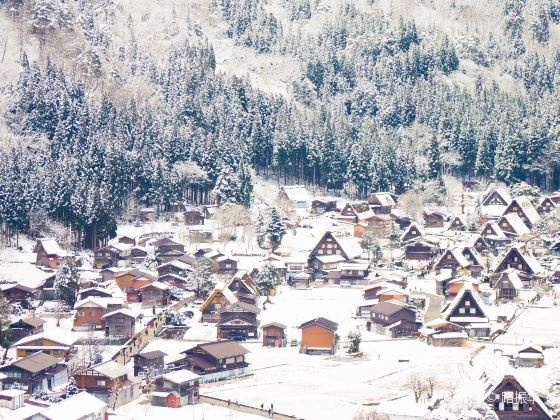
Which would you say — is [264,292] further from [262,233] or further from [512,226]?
[512,226]

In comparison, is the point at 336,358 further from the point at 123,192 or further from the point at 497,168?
the point at 497,168

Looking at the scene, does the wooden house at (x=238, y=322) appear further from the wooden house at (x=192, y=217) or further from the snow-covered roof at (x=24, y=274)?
the wooden house at (x=192, y=217)

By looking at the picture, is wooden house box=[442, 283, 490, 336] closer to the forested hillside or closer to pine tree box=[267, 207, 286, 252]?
pine tree box=[267, 207, 286, 252]

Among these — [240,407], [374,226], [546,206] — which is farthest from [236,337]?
[546,206]

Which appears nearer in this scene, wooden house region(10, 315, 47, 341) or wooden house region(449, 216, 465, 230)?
wooden house region(10, 315, 47, 341)

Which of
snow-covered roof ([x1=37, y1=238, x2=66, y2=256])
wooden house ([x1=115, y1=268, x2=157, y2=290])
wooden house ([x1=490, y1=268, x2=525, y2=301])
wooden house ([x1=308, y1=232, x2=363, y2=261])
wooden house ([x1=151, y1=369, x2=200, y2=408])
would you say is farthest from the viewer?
wooden house ([x1=308, y1=232, x2=363, y2=261])

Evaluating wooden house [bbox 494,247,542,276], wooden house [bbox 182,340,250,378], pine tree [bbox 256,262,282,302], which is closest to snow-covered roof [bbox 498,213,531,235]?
wooden house [bbox 494,247,542,276]
